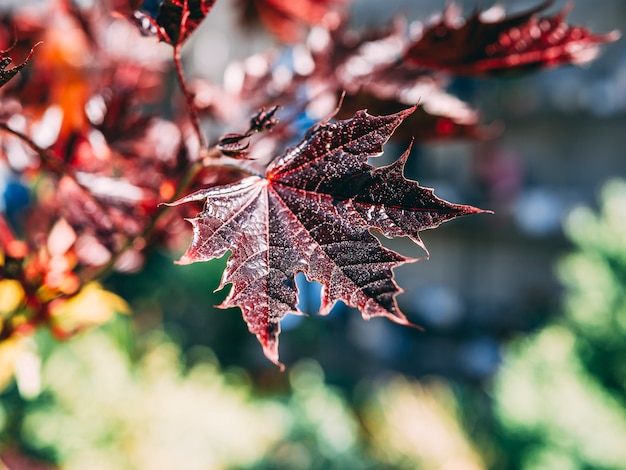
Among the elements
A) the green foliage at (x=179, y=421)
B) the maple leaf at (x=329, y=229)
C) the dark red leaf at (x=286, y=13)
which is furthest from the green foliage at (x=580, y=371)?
the maple leaf at (x=329, y=229)

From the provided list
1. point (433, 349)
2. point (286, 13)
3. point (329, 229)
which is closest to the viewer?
point (329, 229)

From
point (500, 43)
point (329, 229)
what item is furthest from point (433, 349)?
point (329, 229)

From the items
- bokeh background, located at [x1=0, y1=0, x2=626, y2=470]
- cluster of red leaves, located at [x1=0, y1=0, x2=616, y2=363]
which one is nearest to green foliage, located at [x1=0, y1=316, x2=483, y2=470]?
bokeh background, located at [x1=0, y1=0, x2=626, y2=470]

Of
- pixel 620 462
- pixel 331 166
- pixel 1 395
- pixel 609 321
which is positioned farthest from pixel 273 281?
pixel 1 395

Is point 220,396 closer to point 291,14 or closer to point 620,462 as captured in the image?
point 620,462

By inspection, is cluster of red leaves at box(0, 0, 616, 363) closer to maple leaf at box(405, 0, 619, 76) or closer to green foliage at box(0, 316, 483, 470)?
maple leaf at box(405, 0, 619, 76)

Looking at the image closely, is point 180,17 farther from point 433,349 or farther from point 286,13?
point 433,349
